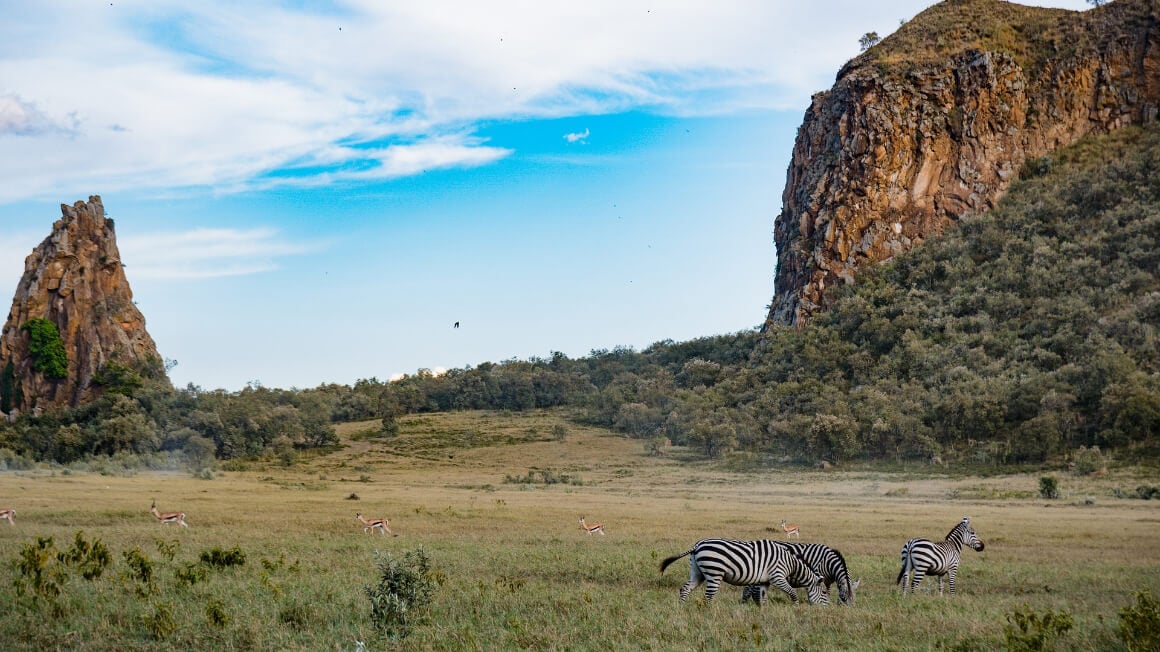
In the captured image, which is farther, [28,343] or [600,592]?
[28,343]

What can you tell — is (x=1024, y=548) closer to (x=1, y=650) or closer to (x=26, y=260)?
(x=1, y=650)

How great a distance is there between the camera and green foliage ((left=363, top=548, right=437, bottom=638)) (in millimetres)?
10852

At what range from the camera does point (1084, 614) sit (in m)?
12.0

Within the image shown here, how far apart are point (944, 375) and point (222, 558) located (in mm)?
57690

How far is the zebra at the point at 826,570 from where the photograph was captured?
43.6 ft

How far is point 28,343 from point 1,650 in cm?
7755

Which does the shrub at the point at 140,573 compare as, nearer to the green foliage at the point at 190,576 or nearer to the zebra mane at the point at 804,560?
the green foliage at the point at 190,576

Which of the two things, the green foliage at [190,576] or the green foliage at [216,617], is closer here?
the green foliage at [216,617]

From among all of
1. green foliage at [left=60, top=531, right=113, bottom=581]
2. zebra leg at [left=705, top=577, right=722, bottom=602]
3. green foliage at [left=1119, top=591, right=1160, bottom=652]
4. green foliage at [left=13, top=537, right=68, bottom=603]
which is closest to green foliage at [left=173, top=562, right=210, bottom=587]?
green foliage at [left=60, top=531, right=113, bottom=581]

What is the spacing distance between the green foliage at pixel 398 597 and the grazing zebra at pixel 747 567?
3.70m

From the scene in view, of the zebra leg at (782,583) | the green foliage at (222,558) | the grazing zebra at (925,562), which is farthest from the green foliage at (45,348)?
the grazing zebra at (925,562)

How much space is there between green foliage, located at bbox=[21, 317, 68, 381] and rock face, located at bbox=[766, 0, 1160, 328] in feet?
209

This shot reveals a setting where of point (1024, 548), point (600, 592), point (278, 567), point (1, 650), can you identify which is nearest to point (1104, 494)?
point (1024, 548)

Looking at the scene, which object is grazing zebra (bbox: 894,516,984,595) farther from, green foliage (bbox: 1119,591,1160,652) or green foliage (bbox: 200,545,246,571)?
green foliage (bbox: 200,545,246,571)
